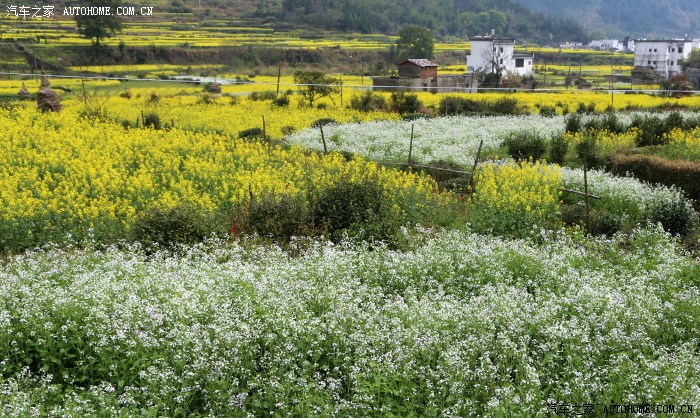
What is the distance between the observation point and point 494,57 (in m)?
75.2

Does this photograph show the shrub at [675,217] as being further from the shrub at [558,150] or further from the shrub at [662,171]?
the shrub at [558,150]

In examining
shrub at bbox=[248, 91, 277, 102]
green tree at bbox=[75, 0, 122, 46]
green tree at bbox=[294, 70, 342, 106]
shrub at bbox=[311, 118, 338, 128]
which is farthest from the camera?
green tree at bbox=[75, 0, 122, 46]

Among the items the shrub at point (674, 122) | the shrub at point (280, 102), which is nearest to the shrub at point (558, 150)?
the shrub at point (674, 122)

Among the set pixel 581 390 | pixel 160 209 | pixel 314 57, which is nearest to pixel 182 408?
pixel 581 390

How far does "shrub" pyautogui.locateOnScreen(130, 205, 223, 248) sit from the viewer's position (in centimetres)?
1204

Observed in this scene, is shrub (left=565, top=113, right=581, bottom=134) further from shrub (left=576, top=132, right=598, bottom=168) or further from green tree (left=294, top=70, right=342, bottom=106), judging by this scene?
green tree (left=294, top=70, right=342, bottom=106)

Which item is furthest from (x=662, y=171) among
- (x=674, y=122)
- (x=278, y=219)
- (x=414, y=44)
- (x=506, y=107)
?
(x=414, y=44)

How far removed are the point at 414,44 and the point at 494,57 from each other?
9925 millimetres

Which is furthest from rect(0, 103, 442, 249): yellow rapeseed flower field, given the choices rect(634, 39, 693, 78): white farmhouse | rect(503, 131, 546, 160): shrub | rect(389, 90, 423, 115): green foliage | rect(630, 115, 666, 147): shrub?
rect(634, 39, 693, 78): white farmhouse

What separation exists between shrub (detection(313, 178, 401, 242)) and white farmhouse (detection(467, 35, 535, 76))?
199 ft

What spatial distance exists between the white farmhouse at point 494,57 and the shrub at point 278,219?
61549 mm

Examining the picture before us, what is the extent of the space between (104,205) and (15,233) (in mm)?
1924

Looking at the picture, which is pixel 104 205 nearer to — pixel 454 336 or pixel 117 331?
pixel 117 331

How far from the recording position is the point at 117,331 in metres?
7.57
